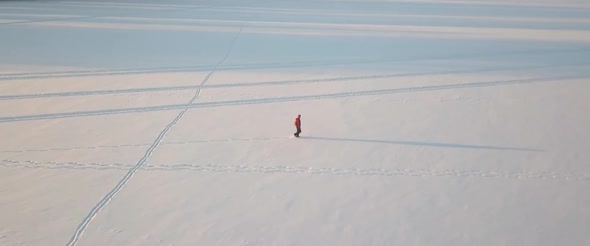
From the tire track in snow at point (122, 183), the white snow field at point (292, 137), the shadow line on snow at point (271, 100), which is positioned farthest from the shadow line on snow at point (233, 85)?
the shadow line on snow at point (271, 100)

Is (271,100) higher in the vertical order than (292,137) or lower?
higher

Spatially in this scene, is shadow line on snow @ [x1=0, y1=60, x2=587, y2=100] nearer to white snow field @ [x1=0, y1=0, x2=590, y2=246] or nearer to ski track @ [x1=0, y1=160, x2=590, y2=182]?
white snow field @ [x1=0, y1=0, x2=590, y2=246]

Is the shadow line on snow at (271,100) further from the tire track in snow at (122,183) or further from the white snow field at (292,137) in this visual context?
the tire track in snow at (122,183)

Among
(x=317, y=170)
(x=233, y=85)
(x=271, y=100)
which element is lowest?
(x=317, y=170)

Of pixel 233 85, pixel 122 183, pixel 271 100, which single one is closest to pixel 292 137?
pixel 271 100

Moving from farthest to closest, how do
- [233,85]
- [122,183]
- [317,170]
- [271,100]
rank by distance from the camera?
[233,85] < [271,100] < [317,170] < [122,183]

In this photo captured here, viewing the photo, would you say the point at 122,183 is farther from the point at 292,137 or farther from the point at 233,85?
the point at 233,85

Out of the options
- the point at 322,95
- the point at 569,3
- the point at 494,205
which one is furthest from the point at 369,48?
the point at 569,3
